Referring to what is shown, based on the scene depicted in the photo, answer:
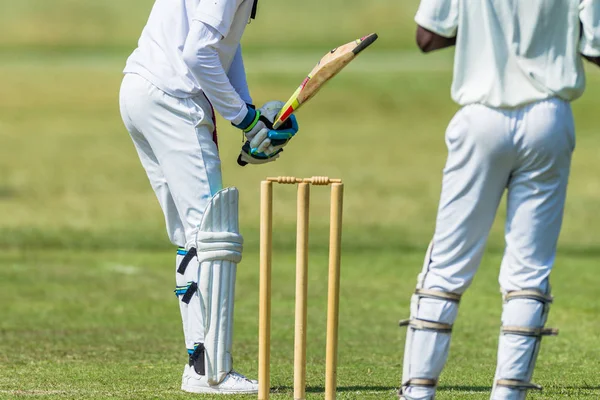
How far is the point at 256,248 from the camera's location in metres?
11.1

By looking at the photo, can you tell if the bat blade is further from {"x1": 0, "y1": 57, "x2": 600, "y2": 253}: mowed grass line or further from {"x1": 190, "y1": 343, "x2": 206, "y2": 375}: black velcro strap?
{"x1": 0, "y1": 57, "x2": 600, "y2": 253}: mowed grass line

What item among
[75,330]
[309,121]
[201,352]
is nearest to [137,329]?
[75,330]

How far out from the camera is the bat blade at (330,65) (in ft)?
14.3

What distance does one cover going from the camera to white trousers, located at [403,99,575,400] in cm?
364

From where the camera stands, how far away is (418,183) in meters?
16.4

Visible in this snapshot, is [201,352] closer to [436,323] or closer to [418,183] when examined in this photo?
[436,323]

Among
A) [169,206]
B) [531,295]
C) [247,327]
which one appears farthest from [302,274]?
[247,327]

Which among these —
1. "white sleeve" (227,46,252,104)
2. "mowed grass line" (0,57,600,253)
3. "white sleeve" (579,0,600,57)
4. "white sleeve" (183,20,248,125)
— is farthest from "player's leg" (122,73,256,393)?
"mowed grass line" (0,57,600,253)

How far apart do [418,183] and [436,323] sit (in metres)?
12.7

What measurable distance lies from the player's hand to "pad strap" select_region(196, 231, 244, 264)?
12.8 inches

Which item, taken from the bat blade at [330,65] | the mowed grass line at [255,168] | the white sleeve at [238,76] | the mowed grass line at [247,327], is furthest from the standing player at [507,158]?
the mowed grass line at [255,168]

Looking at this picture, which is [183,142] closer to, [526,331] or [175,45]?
[175,45]

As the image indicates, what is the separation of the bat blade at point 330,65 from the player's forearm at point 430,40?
1.98 ft

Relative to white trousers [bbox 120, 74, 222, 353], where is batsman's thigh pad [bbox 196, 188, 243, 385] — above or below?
below
